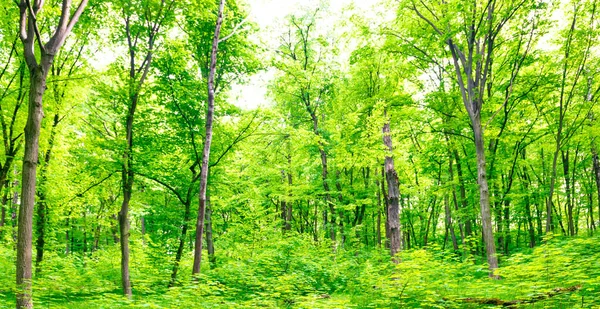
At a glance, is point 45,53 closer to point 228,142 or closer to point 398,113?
point 228,142

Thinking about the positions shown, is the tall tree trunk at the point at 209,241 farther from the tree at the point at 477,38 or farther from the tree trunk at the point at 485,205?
the tree at the point at 477,38

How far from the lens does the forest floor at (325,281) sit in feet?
18.3

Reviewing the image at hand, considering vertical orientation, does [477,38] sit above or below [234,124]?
above

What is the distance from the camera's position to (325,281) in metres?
11.4

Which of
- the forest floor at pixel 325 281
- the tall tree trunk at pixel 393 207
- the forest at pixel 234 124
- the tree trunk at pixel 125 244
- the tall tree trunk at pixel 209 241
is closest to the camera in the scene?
the forest floor at pixel 325 281

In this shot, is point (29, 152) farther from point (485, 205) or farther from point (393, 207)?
point (485, 205)

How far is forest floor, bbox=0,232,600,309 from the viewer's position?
18.3ft

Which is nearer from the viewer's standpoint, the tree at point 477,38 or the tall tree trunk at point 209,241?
the tree at point 477,38

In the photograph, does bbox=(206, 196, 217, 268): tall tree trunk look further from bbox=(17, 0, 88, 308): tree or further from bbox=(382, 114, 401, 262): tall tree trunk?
bbox=(17, 0, 88, 308): tree

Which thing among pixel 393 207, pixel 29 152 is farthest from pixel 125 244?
pixel 393 207

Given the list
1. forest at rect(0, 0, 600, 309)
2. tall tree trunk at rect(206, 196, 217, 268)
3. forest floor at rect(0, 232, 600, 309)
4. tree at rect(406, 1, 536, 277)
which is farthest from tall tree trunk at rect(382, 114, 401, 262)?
tall tree trunk at rect(206, 196, 217, 268)

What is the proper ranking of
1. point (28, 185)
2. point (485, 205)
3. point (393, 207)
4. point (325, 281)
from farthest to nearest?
point (325, 281) → point (393, 207) → point (485, 205) → point (28, 185)

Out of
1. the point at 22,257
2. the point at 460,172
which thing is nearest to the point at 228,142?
the point at 22,257

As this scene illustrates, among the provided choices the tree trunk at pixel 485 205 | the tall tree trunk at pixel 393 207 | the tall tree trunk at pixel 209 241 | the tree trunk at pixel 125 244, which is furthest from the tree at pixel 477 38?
the tree trunk at pixel 125 244
